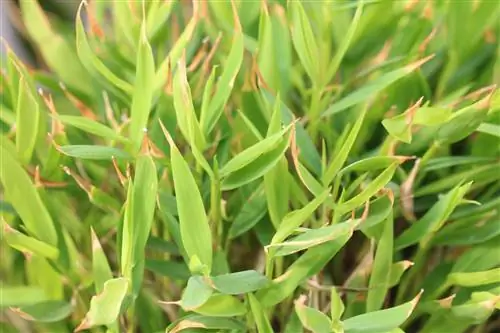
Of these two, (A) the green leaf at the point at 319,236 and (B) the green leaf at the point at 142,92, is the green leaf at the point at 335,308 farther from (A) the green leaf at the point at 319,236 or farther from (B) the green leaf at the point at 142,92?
(B) the green leaf at the point at 142,92

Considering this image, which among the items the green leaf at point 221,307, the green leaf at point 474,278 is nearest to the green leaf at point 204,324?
the green leaf at point 221,307

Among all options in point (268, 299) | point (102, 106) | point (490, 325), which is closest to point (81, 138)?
point (102, 106)

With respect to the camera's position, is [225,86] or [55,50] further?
[55,50]

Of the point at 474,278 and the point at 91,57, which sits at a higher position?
the point at 91,57

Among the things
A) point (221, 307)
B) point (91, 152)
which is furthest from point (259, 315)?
point (91, 152)

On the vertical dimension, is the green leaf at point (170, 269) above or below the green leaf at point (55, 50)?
below

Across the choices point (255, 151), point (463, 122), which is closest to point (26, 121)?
point (255, 151)

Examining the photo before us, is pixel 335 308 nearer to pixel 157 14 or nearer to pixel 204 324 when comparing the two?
Answer: pixel 204 324
